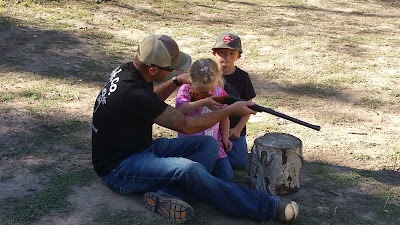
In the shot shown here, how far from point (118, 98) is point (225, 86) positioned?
115cm

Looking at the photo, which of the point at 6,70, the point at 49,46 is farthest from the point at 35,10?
the point at 6,70

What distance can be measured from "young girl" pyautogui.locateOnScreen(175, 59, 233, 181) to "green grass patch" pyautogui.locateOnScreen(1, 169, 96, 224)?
90 cm

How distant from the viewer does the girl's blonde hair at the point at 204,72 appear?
4.00 meters

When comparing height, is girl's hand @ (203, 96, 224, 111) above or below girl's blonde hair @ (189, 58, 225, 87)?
below

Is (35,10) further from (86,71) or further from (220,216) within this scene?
(220,216)

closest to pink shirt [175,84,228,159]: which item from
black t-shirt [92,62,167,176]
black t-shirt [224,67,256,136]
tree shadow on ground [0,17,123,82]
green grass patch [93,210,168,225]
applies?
black t-shirt [224,67,256,136]

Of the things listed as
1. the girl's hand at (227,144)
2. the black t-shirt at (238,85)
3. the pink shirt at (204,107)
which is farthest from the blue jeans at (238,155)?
the black t-shirt at (238,85)

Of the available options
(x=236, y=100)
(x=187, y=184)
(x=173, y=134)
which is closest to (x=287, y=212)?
(x=187, y=184)

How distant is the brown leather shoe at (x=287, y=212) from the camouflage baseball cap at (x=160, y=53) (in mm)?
1136

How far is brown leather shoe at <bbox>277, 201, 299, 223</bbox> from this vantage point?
12.1 feet

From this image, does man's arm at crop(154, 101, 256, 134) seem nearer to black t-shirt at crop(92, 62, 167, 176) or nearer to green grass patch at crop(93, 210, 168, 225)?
black t-shirt at crop(92, 62, 167, 176)

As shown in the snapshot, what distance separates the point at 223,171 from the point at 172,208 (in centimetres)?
78

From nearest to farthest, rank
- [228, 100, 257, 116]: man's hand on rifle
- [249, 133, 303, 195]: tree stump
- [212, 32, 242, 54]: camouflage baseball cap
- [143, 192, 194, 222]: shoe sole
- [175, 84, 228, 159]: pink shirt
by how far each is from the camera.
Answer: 1. [143, 192, 194, 222]: shoe sole
2. [228, 100, 257, 116]: man's hand on rifle
3. [249, 133, 303, 195]: tree stump
4. [175, 84, 228, 159]: pink shirt
5. [212, 32, 242, 54]: camouflage baseball cap

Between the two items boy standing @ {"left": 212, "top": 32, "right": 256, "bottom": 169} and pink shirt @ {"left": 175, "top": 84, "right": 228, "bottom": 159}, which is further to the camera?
boy standing @ {"left": 212, "top": 32, "right": 256, "bottom": 169}
